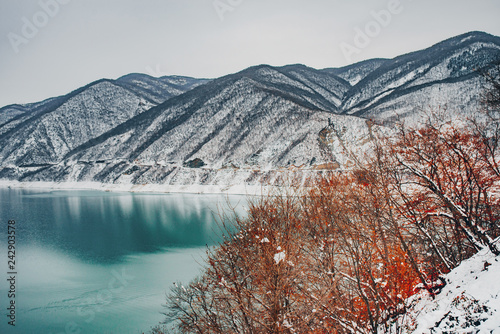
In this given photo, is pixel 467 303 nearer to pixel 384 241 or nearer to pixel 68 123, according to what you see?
pixel 384 241

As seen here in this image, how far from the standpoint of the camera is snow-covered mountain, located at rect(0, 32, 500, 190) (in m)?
78.2

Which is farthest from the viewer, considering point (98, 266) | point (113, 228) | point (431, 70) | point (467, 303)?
point (431, 70)

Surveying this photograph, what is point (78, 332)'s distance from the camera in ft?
44.6

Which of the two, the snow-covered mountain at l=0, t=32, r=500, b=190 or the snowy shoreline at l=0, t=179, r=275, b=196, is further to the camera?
the snow-covered mountain at l=0, t=32, r=500, b=190

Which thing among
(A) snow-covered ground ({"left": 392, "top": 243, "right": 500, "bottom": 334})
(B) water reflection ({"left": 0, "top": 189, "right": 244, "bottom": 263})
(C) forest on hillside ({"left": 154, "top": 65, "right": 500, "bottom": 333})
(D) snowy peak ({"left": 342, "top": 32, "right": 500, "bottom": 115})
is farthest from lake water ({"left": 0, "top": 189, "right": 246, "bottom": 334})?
(D) snowy peak ({"left": 342, "top": 32, "right": 500, "bottom": 115})

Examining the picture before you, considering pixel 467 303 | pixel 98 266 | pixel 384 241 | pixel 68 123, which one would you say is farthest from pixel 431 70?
pixel 68 123

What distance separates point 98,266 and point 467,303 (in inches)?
1038

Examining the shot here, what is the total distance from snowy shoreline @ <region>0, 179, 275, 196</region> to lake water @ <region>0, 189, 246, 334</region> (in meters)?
23.1

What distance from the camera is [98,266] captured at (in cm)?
2356

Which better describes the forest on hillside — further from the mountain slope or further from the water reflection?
the mountain slope

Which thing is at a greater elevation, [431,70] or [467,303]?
[431,70]

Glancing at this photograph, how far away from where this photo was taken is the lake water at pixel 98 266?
14.8 meters

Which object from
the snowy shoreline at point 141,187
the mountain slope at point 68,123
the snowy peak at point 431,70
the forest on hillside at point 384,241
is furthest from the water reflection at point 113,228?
the mountain slope at point 68,123

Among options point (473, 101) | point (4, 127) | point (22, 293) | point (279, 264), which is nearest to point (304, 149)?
point (473, 101)
